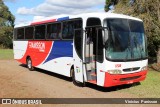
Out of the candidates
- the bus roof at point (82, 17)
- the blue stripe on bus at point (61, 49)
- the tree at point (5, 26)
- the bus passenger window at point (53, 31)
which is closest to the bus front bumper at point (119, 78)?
the bus roof at point (82, 17)

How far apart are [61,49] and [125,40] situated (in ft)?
13.5

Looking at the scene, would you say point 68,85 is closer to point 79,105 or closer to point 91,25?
point 91,25

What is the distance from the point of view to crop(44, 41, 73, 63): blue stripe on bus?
47.5 ft

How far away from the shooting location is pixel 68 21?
14.8 meters

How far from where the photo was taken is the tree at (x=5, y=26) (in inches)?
2532

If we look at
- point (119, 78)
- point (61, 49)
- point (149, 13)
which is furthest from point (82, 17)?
point (149, 13)

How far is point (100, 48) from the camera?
39.4ft

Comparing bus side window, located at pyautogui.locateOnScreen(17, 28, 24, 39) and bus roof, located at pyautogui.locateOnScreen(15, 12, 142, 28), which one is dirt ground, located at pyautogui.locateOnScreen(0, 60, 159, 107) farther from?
bus side window, located at pyautogui.locateOnScreen(17, 28, 24, 39)

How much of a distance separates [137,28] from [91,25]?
201 centimetres

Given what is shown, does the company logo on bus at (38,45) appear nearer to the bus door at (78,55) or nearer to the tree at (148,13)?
the bus door at (78,55)

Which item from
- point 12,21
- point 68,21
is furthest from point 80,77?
point 12,21

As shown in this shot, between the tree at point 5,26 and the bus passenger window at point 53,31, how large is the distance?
49.1 m

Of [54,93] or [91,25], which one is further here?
[91,25]

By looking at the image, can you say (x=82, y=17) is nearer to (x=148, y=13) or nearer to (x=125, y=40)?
(x=125, y=40)
